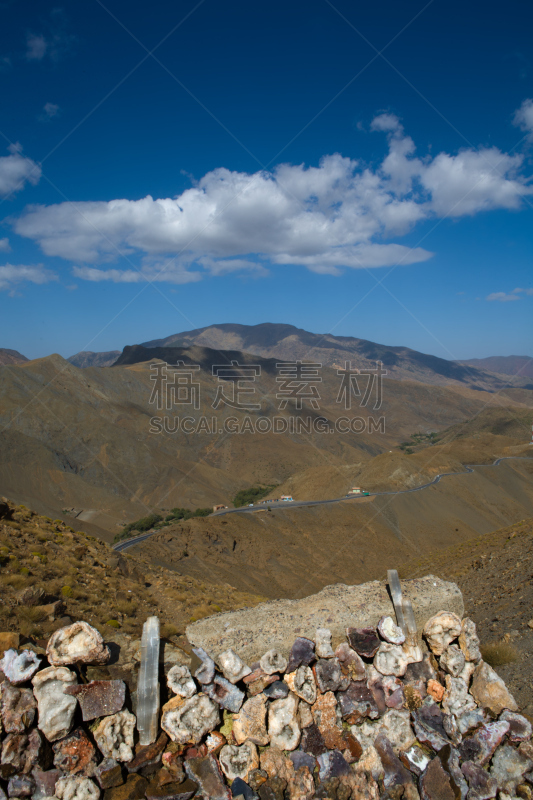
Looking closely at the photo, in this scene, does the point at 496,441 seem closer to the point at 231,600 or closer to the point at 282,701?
the point at 231,600

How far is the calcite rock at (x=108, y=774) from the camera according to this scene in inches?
206

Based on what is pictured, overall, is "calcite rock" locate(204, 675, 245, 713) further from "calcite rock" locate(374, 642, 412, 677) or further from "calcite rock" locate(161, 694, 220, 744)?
"calcite rock" locate(374, 642, 412, 677)

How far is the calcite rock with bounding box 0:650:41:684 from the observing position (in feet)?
17.3

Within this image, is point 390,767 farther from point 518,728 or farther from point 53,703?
point 53,703

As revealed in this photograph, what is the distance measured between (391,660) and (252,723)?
212 centimetres

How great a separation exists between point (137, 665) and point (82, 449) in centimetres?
6047

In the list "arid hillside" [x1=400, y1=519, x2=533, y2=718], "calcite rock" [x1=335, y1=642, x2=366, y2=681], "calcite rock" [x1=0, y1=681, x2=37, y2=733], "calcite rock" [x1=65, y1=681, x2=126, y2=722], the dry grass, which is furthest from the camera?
the dry grass

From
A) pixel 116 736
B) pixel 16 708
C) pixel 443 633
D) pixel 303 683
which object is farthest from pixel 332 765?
pixel 16 708

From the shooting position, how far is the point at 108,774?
527 cm

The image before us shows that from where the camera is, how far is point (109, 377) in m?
Result: 90.1

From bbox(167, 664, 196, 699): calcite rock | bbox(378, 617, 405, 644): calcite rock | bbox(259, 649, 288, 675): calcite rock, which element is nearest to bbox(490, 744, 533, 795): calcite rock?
bbox(378, 617, 405, 644): calcite rock

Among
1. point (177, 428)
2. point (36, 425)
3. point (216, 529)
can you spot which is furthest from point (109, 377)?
point (216, 529)

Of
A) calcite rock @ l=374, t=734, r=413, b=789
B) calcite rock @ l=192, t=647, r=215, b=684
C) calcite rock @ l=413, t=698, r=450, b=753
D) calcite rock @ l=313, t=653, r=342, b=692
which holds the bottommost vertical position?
calcite rock @ l=374, t=734, r=413, b=789

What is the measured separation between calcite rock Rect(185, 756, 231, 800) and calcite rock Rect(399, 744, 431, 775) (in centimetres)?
240
